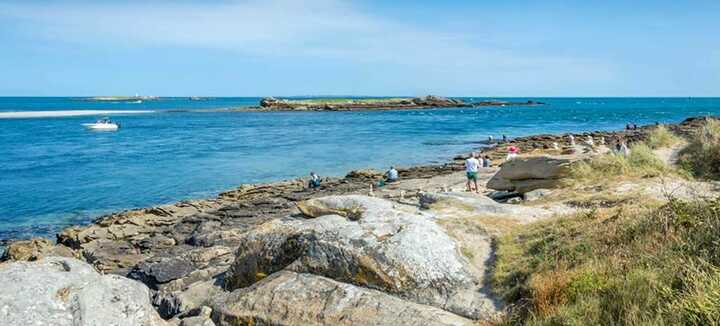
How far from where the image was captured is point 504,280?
30.9 feet

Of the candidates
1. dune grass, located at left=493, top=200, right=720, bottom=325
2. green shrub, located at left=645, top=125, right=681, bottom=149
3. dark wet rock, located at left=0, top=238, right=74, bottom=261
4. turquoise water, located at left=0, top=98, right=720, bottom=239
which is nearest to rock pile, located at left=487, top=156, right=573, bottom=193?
dune grass, located at left=493, top=200, right=720, bottom=325

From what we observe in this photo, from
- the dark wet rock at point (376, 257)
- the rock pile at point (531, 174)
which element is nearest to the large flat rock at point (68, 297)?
the dark wet rock at point (376, 257)

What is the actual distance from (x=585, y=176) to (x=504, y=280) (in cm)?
1042

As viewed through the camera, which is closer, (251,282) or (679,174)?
(251,282)

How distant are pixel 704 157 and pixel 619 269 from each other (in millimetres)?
15220

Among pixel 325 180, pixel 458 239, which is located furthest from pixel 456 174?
pixel 458 239

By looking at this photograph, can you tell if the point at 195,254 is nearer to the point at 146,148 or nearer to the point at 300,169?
the point at 300,169

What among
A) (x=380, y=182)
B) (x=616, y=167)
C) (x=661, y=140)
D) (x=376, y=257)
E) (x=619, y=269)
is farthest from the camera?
(x=380, y=182)

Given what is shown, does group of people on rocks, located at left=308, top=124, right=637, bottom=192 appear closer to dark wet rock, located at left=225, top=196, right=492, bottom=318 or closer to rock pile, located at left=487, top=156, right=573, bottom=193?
rock pile, located at left=487, top=156, right=573, bottom=193

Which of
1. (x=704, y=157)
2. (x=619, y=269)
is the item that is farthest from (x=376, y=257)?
(x=704, y=157)

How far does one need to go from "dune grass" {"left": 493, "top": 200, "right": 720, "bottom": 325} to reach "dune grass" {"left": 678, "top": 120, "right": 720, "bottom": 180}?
10397mm

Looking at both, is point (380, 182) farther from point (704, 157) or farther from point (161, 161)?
point (161, 161)

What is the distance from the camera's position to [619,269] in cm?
793

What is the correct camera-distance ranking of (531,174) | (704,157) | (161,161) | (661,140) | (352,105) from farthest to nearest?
(352,105) < (161,161) < (661,140) < (704,157) < (531,174)
